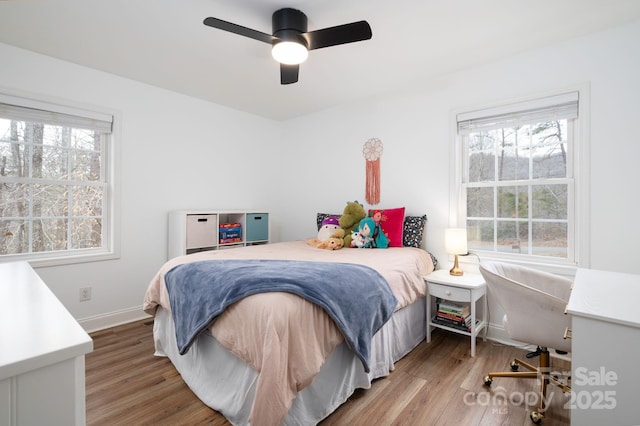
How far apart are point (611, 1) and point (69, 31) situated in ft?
12.2

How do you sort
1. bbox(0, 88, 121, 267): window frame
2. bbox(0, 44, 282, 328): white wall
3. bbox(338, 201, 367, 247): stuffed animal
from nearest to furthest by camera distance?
bbox(0, 88, 121, 267): window frame
bbox(0, 44, 282, 328): white wall
bbox(338, 201, 367, 247): stuffed animal

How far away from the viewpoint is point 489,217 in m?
2.93

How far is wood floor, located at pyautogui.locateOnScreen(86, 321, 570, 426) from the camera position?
170cm

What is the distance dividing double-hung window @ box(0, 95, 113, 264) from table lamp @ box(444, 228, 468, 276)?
10.6 feet

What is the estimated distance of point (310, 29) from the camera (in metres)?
2.30

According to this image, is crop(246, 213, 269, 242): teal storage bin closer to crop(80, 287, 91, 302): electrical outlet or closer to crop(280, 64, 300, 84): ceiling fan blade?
crop(80, 287, 91, 302): electrical outlet

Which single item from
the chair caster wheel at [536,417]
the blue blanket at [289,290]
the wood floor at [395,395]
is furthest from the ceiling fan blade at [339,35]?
the chair caster wheel at [536,417]

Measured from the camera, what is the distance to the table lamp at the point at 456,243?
8.86ft

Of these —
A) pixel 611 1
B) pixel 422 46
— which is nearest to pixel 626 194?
pixel 611 1

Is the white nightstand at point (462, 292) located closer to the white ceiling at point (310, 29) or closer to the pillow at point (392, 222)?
the pillow at point (392, 222)

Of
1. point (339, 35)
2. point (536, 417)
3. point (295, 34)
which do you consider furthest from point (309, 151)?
point (536, 417)

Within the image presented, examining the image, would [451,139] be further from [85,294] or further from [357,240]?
[85,294]

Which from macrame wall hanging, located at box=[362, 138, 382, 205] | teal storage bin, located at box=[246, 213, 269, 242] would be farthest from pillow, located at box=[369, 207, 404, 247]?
teal storage bin, located at box=[246, 213, 269, 242]

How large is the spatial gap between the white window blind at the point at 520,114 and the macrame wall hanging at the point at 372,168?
0.90m
